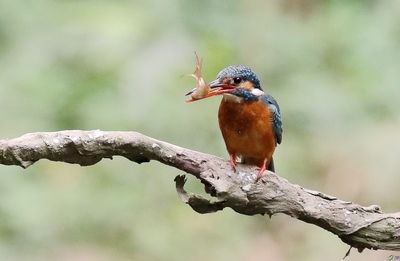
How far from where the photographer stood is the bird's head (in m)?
2.45

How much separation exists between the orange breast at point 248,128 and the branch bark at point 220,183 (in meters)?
0.32

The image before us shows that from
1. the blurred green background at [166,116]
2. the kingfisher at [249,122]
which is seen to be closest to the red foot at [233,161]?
the kingfisher at [249,122]

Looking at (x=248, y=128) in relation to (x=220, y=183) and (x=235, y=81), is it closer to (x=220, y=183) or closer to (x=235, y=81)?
(x=235, y=81)

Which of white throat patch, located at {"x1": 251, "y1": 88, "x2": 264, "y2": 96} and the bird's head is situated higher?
white throat patch, located at {"x1": 251, "y1": 88, "x2": 264, "y2": 96}

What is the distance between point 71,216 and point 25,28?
1.16 metres

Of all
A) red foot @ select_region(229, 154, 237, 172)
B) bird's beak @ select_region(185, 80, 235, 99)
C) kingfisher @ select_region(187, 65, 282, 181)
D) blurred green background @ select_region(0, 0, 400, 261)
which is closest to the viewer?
red foot @ select_region(229, 154, 237, 172)

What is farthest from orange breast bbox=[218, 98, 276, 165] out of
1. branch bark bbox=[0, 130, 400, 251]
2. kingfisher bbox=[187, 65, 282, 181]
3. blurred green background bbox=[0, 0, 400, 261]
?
blurred green background bbox=[0, 0, 400, 261]

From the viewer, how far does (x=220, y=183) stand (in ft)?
6.71

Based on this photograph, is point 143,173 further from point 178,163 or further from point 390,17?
point 178,163

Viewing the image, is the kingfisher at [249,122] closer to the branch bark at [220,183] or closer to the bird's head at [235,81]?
the bird's head at [235,81]

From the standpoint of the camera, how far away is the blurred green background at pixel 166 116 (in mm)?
3951

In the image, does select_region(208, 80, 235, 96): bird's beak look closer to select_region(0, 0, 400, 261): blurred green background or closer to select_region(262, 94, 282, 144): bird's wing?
select_region(262, 94, 282, 144): bird's wing

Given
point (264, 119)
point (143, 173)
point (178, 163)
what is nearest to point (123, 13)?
point (143, 173)

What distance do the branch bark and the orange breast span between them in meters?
0.32
